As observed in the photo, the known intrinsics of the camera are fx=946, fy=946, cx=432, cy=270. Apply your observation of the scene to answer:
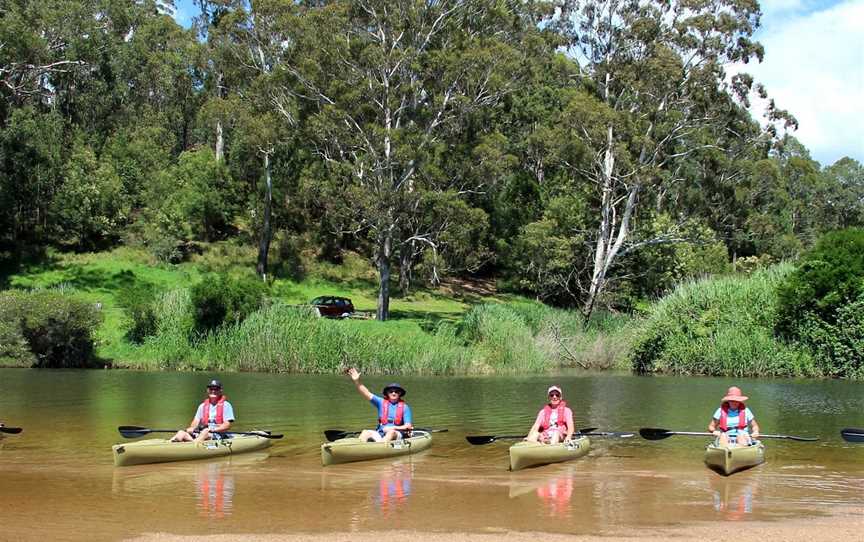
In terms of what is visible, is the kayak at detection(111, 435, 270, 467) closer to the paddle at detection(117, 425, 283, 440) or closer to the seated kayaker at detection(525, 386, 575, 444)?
the paddle at detection(117, 425, 283, 440)

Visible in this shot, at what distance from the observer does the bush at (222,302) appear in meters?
39.2

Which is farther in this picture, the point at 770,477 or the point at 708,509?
the point at 770,477

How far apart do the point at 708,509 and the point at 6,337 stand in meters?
30.8

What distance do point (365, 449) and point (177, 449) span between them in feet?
11.5

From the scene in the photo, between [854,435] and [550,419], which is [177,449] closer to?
[550,419]

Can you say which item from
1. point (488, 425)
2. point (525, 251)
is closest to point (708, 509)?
point (488, 425)

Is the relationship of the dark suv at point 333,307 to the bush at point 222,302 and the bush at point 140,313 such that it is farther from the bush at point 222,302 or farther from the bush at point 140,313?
the bush at point 140,313

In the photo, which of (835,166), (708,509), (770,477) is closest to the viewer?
(708,509)

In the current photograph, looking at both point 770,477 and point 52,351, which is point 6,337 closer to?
point 52,351

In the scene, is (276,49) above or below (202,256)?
above

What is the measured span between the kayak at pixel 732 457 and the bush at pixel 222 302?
25.4 m

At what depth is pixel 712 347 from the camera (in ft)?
126

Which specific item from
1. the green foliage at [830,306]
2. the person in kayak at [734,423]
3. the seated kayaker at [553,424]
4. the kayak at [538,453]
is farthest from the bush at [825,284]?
the kayak at [538,453]

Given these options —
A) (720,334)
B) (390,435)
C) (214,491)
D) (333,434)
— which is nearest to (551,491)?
(390,435)
